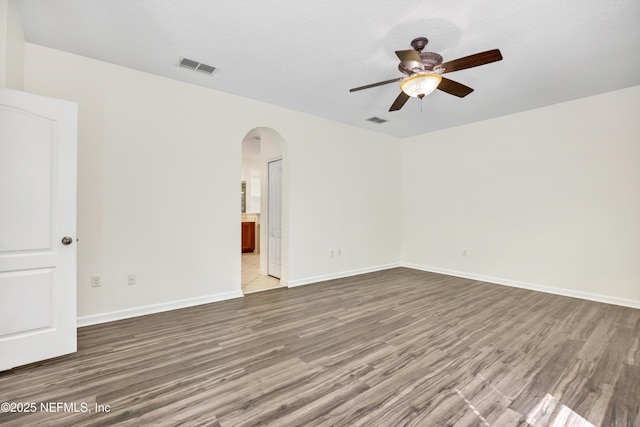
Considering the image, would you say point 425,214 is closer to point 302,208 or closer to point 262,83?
point 302,208

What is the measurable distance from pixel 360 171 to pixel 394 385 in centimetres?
424

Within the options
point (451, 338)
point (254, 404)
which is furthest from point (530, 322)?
point (254, 404)

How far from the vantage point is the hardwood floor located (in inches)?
69.9

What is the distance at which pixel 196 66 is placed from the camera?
3.32 m

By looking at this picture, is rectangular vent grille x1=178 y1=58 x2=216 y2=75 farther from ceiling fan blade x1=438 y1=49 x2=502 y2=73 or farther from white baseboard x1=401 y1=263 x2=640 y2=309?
white baseboard x1=401 y1=263 x2=640 y2=309

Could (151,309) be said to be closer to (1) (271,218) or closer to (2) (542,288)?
(1) (271,218)

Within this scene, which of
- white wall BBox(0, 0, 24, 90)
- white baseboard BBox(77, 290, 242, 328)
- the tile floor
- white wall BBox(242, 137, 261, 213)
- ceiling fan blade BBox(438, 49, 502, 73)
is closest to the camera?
white wall BBox(0, 0, 24, 90)

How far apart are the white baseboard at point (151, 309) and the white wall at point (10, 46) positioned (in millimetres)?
2305

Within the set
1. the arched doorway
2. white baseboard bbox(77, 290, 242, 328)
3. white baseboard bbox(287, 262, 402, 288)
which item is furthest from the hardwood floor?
the arched doorway

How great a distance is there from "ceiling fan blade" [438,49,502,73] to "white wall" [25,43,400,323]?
2711 mm

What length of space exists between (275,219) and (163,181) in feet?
7.19

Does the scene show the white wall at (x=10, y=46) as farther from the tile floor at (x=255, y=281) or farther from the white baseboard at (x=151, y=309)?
the tile floor at (x=255, y=281)

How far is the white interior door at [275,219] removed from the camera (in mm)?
5285

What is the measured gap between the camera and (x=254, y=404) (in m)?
1.86
